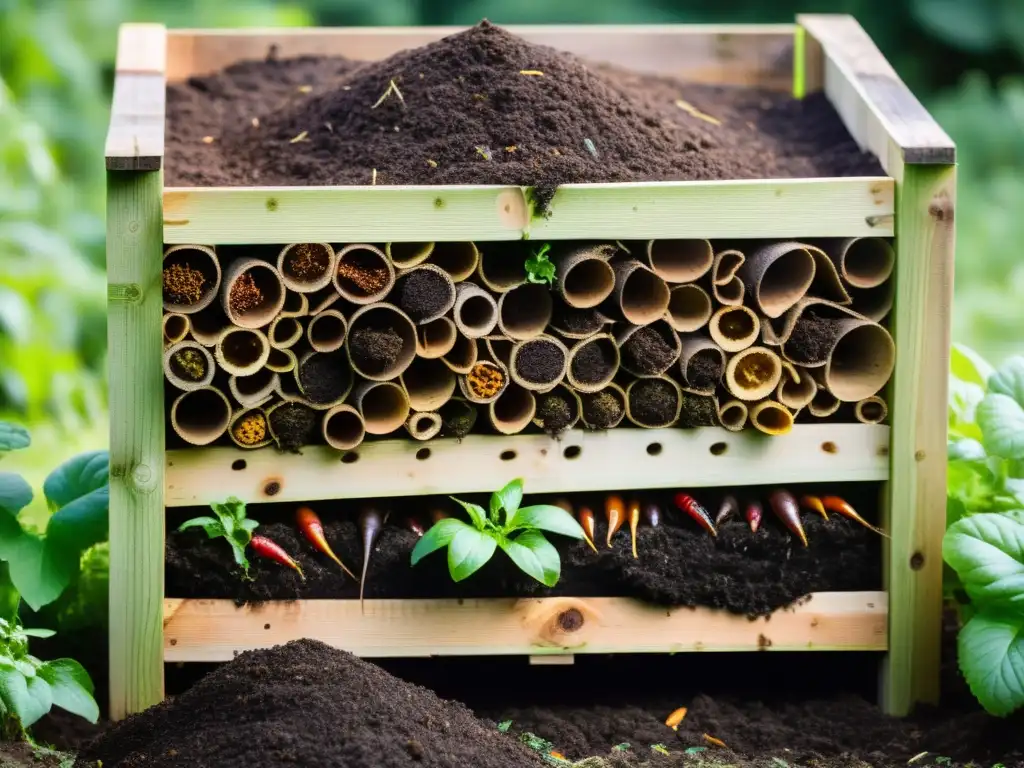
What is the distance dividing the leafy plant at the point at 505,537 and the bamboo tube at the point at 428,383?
239 mm

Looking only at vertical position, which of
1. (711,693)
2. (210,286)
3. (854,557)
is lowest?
(711,693)

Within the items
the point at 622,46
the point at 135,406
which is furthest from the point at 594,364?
the point at 622,46

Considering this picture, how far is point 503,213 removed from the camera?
9.45 ft

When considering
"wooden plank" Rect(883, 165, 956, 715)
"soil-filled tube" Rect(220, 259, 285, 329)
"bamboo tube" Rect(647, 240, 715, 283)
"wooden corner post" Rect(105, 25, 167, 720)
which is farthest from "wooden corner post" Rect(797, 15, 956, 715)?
"wooden corner post" Rect(105, 25, 167, 720)

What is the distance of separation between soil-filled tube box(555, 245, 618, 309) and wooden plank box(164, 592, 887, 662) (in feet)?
2.26

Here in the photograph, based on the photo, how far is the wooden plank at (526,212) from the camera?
111 inches

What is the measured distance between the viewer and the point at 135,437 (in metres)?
2.88

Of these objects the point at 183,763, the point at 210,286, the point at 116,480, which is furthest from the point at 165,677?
the point at 210,286

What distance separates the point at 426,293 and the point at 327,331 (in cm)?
23

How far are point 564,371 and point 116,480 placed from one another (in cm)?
100

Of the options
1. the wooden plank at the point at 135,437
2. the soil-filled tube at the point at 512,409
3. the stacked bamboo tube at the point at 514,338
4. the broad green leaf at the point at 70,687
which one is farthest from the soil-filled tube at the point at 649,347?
the broad green leaf at the point at 70,687

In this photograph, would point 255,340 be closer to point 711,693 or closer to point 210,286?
point 210,286

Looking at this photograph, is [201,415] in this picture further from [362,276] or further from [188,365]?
[362,276]

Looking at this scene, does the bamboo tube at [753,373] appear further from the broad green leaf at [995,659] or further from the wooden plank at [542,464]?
the broad green leaf at [995,659]
